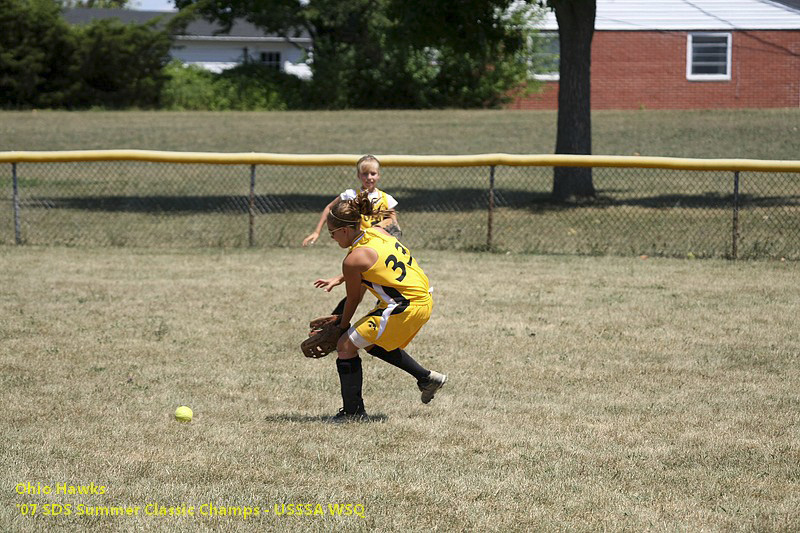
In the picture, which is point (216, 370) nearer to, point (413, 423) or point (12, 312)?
point (413, 423)

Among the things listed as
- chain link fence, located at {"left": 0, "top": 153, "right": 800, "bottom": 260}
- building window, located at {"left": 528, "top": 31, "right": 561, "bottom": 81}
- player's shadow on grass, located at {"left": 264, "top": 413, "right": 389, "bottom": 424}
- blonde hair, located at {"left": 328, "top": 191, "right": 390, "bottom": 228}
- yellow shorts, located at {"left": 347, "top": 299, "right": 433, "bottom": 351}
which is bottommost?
player's shadow on grass, located at {"left": 264, "top": 413, "right": 389, "bottom": 424}

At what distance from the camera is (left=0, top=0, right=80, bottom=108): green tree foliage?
34.6m

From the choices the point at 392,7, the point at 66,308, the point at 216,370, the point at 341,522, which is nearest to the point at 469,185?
the point at 392,7

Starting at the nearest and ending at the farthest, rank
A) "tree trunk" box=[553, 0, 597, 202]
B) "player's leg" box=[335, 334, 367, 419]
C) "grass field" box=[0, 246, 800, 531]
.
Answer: "grass field" box=[0, 246, 800, 531], "player's leg" box=[335, 334, 367, 419], "tree trunk" box=[553, 0, 597, 202]

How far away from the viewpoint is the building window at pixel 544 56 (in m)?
34.8

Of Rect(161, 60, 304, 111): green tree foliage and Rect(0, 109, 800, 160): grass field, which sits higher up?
Rect(161, 60, 304, 111): green tree foliage

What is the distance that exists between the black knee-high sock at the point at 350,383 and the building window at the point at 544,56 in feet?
96.9

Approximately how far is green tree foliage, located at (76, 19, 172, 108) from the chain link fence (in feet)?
47.9

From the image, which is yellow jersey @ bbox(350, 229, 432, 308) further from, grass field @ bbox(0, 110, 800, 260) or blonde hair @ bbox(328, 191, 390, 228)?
grass field @ bbox(0, 110, 800, 260)

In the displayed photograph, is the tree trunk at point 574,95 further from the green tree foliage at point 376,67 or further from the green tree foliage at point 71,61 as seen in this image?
the green tree foliage at point 71,61

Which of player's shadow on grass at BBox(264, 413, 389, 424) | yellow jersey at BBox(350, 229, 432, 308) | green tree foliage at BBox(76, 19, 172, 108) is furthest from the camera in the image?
green tree foliage at BBox(76, 19, 172, 108)

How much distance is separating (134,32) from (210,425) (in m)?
32.8

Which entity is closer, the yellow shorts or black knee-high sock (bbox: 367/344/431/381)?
the yellow shorts

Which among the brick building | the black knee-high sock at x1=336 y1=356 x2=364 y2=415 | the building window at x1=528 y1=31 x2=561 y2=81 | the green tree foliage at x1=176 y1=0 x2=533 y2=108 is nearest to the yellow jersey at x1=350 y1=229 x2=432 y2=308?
the black knee-high sock at x1=336 y1=356 x2=364 y2=415
